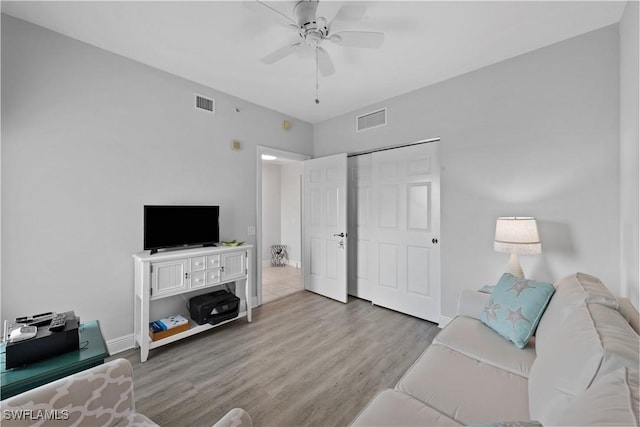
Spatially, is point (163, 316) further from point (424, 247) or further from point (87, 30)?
point (424, 247)

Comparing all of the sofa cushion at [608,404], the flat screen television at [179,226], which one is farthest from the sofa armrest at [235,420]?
the flat screen television at [179,226]

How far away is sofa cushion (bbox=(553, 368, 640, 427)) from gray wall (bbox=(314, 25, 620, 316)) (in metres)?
1.94

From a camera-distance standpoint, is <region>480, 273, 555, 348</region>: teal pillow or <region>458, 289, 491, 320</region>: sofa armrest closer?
<region>480, 273, 555, 348</region>: teal pillow

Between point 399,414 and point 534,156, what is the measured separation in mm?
2451

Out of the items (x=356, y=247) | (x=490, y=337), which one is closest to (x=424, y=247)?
(x=356, y=247)

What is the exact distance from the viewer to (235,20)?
1.96m

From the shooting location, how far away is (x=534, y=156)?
7.65 ft

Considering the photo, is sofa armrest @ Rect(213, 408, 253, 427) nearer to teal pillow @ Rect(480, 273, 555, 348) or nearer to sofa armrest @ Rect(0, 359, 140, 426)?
sofa armrest @ Rect(0, 359, 140, 426)

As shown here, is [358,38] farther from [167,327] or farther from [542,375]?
[167,327]

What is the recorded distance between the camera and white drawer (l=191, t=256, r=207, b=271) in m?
2.56

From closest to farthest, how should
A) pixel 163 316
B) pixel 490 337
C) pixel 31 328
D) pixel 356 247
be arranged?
pixel 31 328 < pixel 490 337 < pixel 163 316 < pixel 356 247

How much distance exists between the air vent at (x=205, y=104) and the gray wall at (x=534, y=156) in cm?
238

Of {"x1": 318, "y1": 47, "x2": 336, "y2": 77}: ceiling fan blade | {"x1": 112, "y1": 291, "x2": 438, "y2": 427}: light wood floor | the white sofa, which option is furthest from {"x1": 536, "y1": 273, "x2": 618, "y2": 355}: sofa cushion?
{"x1": 318, "y1": 47, "x2": 336, "y2": 77}: ceiling fan blade

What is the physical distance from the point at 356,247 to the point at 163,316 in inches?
99.0
